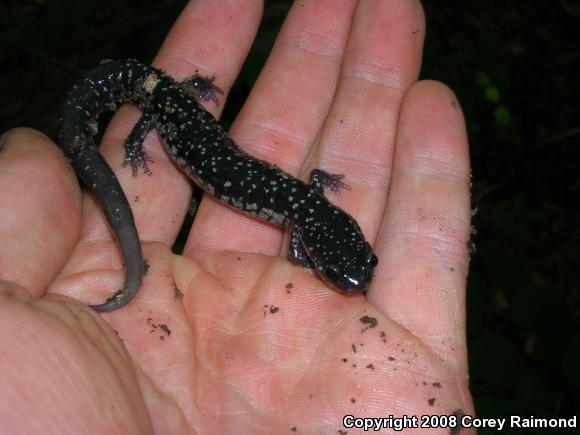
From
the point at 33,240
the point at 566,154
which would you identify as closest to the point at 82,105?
the point at 33,240

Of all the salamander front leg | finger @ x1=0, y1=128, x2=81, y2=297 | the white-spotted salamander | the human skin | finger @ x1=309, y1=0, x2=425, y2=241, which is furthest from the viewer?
finger @ x1=309, y1=0, x2=425, y2=241

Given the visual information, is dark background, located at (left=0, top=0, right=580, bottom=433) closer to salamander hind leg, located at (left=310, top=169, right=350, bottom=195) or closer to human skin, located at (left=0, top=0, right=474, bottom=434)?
human skin, located at (left=0, top=0, right=474, bottom=434)

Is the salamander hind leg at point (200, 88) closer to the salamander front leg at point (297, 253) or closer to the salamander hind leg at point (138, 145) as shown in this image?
the salamander hind leg at point (138, 145)

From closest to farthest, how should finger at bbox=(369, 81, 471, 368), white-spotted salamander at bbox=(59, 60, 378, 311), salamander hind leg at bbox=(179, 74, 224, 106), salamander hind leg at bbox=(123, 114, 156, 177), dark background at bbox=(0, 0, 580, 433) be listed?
finger at bbox=(369, 81, 471, 368), white-spotted salamander at bbox=(59, 60, 378, 311), salamander hind leg at bbox=(123, 114, 156, 177), salamander hind leg at bbox=(179, 74, 224, 106), dark background at bbox=(0, 0, 580, 433)

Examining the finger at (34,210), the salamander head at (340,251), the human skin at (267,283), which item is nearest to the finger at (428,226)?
the human skin at (267,283)

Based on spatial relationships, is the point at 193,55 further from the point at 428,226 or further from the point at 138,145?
the point at 428,226

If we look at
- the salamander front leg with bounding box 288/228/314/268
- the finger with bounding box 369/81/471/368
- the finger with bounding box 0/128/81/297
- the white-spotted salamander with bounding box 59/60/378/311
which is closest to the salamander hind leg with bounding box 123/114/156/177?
the white-spotted salamander with bounding box 59/60/378/311

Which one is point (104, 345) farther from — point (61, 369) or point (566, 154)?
point (566, 154)
